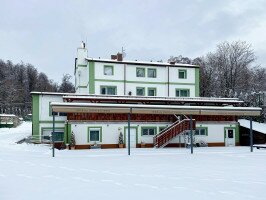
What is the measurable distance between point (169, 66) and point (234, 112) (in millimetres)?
13393

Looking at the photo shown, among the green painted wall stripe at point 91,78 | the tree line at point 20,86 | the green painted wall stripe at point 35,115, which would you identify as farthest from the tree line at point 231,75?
the tree line at point 20,86

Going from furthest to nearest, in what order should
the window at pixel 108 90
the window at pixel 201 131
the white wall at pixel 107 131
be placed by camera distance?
the window at pixel 108 90 < the window at pixel 201 131 < the white wall at pixel 107 131

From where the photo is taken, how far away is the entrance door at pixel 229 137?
39.6 m

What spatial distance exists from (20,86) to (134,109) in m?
92.2

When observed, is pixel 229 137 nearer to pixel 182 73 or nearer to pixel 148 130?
pixel 148 130

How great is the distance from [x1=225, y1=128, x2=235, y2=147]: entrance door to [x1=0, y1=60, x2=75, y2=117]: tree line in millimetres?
67802

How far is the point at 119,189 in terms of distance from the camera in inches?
483

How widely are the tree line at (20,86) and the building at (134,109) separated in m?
54.1

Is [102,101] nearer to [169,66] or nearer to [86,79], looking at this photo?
[86,79]

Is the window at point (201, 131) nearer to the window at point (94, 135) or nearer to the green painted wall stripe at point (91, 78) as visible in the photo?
the window at point (94, 135)

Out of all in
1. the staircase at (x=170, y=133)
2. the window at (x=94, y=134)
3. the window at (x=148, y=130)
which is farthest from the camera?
the window at (x=148, y=130)

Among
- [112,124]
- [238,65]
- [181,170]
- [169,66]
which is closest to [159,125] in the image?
[112,124]

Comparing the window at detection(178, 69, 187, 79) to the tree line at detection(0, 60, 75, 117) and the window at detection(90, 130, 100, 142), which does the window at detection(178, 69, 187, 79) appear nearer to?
the window at detection(90, 130, 100, 142)

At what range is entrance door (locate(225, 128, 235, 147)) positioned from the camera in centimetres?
3959
